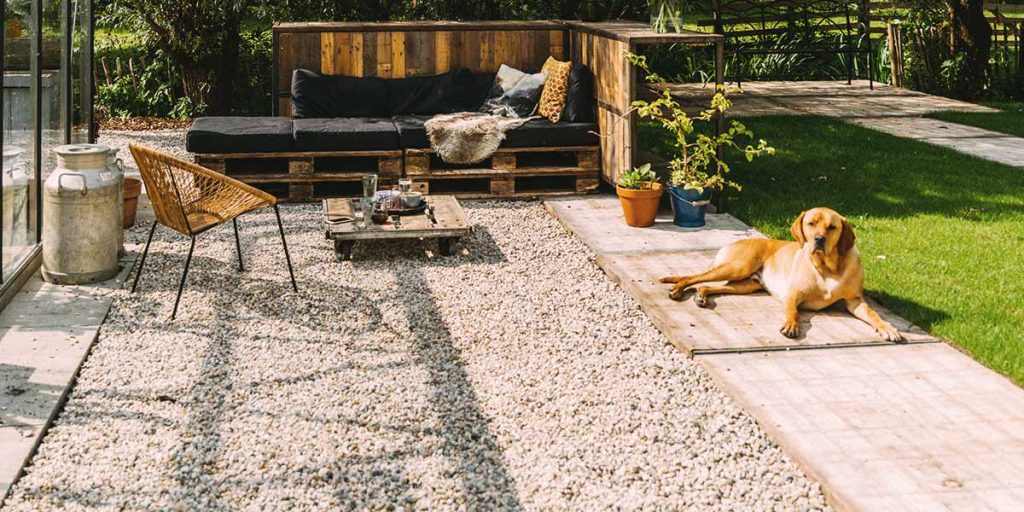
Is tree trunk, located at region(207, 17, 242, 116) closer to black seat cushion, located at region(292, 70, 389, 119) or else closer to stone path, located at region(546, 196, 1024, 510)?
black seat cushion, located at region(292, 70, 389, 119)

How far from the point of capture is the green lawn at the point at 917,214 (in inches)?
227

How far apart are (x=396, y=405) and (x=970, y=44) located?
38.3 ft

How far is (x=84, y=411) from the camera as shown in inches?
184

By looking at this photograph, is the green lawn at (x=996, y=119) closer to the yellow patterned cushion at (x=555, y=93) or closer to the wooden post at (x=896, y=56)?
the wooden post at (x=896, y=56)

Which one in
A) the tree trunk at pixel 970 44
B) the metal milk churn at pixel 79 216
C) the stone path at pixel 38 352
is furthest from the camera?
the tree trunk at pixel 970 44

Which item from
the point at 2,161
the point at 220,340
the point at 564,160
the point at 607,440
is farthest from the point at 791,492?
the point at 564,160

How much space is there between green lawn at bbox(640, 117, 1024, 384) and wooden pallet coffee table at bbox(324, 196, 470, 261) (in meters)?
1.99

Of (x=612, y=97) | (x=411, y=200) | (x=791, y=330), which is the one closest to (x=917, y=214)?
(x=612, y=97)

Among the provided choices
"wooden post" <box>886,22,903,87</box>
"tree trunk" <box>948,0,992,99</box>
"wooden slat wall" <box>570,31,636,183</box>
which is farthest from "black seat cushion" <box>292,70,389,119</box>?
"wooden post" <box>886,22,903,87</box>

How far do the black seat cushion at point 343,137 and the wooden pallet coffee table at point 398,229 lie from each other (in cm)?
122

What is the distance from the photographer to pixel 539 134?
8867mm

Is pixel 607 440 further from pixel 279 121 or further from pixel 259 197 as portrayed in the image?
pixel 279 121

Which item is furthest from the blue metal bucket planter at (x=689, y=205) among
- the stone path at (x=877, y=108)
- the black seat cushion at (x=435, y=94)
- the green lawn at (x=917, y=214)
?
the black seat cushion at (x=435, y=94)

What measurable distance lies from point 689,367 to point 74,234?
3.27 metres
